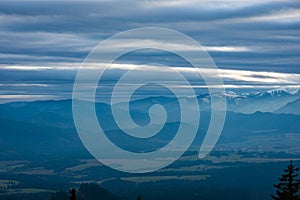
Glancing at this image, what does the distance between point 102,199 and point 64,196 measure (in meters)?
16.5

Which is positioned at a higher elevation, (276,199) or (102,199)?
(102,199)

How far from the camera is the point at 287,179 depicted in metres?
40.9

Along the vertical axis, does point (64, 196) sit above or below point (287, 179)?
above

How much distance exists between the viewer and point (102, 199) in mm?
197750

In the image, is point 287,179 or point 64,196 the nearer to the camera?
point 287,179

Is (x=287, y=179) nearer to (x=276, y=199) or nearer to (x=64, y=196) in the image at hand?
(x=276, y=199)

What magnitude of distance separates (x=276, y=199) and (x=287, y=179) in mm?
1497

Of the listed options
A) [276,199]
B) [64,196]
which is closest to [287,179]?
[276,199]

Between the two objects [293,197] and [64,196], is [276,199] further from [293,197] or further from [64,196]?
[64,196]

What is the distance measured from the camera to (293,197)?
39.6 metres

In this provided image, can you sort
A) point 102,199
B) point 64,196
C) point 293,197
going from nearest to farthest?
point 293,197, point 64,196, point 102,199

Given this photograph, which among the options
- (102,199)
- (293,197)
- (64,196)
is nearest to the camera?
(293,197)

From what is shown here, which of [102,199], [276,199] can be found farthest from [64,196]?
[276,199]

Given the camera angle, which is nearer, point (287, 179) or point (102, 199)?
point (287, 179)
